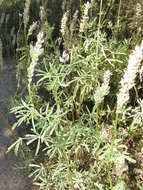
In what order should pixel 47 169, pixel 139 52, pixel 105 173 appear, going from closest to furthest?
pixel 139 52 → pixel 105 173 → pixel 47 169

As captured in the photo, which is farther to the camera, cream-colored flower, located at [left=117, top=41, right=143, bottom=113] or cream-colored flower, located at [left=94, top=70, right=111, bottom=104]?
cream-colored flower, located at [left=94, top=70, right=111, bottom=104]

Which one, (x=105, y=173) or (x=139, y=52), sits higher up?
(x=139, y=52)

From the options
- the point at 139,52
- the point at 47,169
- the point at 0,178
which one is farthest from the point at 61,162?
the point at 139,52

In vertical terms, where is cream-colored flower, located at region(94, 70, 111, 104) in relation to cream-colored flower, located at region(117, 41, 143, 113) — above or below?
below

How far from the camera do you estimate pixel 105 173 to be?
1.67 m

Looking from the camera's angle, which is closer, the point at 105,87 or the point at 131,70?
the point at 131,70

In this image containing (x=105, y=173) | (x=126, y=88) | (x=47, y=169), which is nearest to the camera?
(x=126, y=88)

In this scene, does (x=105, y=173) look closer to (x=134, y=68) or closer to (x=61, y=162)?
(x=61, y=162)

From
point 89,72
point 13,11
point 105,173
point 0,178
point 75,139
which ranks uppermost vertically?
point 13,11

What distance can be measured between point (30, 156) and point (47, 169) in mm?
180

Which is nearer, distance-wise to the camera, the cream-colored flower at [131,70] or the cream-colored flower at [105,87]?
the cream-colored flower at [131,70]

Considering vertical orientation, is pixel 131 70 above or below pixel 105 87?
above

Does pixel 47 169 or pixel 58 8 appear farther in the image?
pixel 58 8

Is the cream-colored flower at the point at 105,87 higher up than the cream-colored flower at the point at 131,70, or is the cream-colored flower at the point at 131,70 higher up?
the cream-colored flower at the point at 131,70
